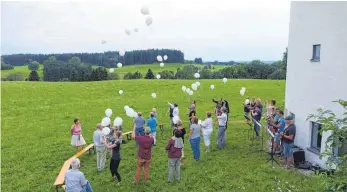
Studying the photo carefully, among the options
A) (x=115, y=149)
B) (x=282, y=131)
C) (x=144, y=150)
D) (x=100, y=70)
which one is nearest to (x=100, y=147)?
(x=115, y=149)

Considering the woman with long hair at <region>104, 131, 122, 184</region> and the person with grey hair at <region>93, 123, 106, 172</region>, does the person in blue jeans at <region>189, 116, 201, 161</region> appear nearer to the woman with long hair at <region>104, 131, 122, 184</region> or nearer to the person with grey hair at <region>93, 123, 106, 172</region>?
the woman with long hair at <region>104, 131, 122, 184</region>

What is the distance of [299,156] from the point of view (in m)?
12.1

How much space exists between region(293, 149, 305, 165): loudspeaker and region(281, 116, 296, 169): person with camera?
0.22 m

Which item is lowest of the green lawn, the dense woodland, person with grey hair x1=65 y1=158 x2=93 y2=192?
the green lawn

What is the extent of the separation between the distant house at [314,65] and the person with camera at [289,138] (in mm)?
1043

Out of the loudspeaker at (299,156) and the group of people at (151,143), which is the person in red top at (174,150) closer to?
the group of people at (151,143)

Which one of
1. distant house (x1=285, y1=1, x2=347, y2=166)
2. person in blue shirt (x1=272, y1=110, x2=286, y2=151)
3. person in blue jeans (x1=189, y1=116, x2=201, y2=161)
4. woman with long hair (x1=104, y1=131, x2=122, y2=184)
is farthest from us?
person in blue shirt (x1=272, y1=110, x2=286, y2=151)

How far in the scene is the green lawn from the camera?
10.6 m

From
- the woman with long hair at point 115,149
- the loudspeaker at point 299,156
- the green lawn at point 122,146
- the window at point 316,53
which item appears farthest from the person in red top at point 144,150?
the window at point 316,53

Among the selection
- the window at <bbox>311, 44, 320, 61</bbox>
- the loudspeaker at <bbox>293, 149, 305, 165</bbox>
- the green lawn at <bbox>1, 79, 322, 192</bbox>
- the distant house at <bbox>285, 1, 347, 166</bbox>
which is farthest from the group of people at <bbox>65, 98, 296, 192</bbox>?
the window at <bbox>311, 44, 320, 61</bbox>

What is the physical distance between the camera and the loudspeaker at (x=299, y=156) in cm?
1202

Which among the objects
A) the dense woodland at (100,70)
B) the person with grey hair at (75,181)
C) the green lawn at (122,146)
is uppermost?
the dense woodland at (100,70)

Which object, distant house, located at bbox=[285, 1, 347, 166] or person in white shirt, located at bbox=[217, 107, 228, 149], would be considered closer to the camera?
distant house, located at bbox=[285, 1, 347, 166]

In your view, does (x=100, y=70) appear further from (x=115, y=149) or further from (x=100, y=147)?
(x=115, y=149)
